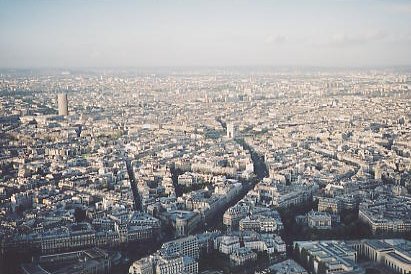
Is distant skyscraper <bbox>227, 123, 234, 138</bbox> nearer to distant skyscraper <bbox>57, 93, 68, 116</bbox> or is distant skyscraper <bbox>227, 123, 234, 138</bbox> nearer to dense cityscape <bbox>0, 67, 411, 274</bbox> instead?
dense cityscape <bbox>0, 67, 411, 274</bbox>

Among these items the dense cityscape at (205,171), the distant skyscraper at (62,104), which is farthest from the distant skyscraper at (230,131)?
the distant skyscraper at (62,104)

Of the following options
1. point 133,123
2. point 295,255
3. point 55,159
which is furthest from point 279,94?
point 295,255

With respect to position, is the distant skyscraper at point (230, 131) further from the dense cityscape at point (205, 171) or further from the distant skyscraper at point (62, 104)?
the distant skyscraper at point (62, 104)

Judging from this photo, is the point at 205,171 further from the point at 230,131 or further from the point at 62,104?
the point at 62,104

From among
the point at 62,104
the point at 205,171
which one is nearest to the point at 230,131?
the point at 205,171

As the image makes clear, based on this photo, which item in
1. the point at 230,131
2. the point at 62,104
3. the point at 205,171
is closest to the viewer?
the point at 205,171
